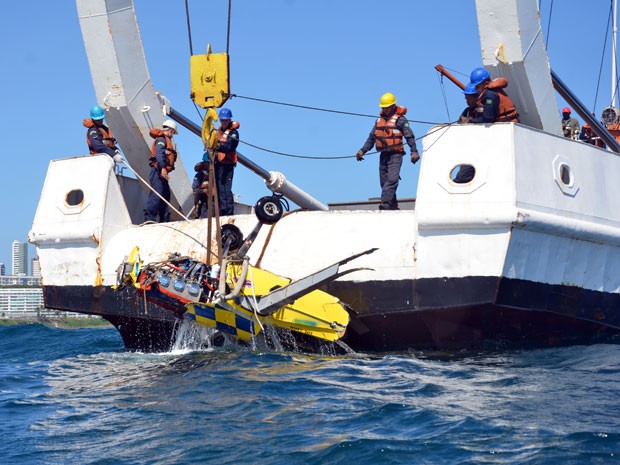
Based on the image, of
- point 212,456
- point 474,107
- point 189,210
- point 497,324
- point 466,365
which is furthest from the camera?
point 189,210

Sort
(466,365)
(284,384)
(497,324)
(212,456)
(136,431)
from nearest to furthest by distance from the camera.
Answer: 1. (212,456)
2. (136,431)
3. (284,384)
4. (466,365)
5. (497,324)

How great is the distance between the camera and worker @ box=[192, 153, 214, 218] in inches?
417

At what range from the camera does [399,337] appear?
829cm

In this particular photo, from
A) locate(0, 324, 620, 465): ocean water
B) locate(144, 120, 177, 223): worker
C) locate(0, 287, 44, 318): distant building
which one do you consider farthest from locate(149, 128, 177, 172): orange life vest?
locate(0, 287, 44, 318): distant building

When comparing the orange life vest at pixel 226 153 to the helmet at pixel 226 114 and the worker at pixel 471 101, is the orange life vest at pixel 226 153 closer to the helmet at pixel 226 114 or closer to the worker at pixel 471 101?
the helmet at pixel 226 114

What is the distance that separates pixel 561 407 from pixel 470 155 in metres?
2.87

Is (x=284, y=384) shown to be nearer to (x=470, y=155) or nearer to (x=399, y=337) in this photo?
(x=399, y=337)

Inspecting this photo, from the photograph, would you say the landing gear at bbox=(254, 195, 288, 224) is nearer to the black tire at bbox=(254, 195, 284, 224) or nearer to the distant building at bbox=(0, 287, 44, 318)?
the black tire at bbox=(254, 195, 284, 224)

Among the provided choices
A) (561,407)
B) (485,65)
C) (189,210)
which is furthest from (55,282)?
(561,407)

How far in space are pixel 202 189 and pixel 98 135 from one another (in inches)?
54.7

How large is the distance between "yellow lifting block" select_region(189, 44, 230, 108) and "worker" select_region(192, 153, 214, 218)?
77.9 inches

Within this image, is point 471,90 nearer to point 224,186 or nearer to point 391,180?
point 391,180

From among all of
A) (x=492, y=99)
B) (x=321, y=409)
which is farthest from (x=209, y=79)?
(x=321, y=409)

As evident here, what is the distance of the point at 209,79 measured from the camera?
8.59 m
